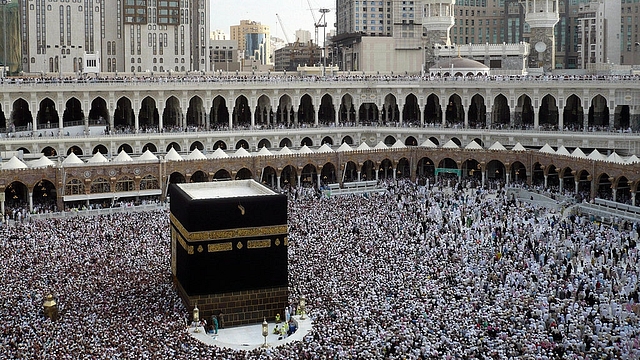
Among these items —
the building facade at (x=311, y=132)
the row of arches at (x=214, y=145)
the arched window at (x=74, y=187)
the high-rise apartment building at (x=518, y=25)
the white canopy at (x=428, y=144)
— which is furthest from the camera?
the high-rise apartment building at (x=518, y=25)

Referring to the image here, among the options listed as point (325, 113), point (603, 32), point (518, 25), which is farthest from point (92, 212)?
point (518, 25)

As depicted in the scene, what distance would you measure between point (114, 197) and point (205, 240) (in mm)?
20016

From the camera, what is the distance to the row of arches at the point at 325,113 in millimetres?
57559

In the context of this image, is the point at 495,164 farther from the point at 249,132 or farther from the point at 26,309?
the point at 26,309

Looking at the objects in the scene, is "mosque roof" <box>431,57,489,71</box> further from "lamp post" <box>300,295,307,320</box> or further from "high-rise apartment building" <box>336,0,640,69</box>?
"lamp post" <box>300,295,307,320</box>

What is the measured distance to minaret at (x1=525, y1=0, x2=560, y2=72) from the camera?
70000mm

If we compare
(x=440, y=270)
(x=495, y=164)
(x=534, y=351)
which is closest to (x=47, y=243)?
(x=440, y=270)

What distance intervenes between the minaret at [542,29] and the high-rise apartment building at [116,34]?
125 feet

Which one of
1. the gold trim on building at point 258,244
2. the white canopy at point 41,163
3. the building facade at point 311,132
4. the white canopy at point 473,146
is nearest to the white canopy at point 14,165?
the building facade at point 311,132

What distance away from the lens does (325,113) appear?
6756 centimetres

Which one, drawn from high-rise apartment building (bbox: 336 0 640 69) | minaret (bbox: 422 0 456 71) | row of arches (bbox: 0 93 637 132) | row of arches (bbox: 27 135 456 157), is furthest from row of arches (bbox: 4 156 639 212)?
high-rise apartment building (bbox: 336 0 640 69)

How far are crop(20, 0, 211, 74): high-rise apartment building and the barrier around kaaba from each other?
58849 millimetres

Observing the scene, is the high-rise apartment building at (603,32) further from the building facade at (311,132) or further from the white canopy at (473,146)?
the white canopy at (473,146)

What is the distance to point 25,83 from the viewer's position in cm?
5397
